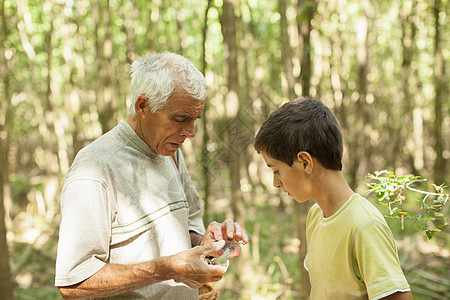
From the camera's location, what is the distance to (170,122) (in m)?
2.07

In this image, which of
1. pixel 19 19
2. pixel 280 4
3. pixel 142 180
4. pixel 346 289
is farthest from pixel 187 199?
pixel 19 19

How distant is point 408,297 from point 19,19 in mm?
11437

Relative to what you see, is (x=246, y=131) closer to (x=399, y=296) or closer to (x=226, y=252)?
(x=226, y=252)

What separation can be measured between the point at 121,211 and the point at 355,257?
1065 millimetres

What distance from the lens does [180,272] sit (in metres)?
1.71

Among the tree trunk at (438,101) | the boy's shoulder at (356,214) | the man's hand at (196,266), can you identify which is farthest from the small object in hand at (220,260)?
the tree trunk at (438,101)

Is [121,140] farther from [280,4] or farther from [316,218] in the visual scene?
[280,4]

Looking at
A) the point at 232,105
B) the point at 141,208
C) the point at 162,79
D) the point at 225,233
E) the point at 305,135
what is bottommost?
the point at 225,233

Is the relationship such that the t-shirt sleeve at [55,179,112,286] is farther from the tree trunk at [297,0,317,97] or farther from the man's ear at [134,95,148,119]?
the tree trunk at [297,0,317,97]

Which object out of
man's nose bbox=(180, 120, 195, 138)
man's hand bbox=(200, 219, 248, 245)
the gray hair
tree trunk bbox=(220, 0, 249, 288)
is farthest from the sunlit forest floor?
the gray hair

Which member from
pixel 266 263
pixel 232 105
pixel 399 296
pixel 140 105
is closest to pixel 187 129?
pixel 140 105

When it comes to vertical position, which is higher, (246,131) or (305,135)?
(305,135)

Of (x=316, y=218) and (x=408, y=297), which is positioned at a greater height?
(x=316, y=218)

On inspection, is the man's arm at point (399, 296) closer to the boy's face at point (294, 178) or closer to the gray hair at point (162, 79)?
→ the boy's face at point (294, 178)
